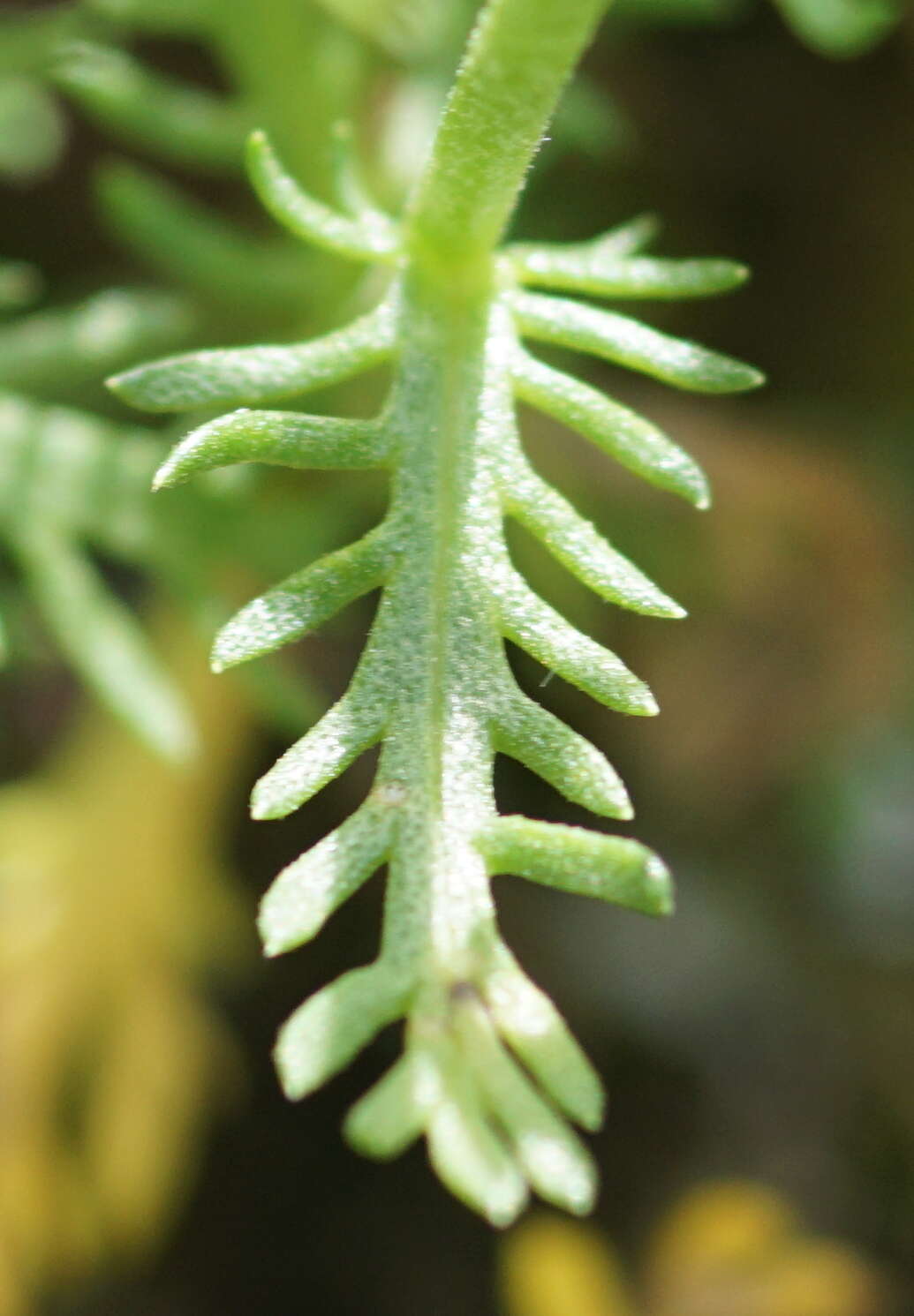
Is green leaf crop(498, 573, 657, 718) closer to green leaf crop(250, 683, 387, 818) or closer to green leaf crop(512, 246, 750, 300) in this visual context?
green leaf crop(250, 683, 387, 818)

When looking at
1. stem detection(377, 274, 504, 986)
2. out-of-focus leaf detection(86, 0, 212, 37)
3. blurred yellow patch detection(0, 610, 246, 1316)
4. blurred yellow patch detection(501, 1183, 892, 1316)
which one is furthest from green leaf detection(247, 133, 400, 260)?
blurred yellow patch detection(501, 1183, 892, 1316)

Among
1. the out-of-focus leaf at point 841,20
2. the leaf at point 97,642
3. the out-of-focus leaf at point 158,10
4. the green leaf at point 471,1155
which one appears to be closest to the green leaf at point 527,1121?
the green leaf at point 471,1155

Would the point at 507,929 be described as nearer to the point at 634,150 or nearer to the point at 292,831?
the point at 292,831

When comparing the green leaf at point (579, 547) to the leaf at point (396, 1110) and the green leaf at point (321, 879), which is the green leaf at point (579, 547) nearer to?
the green leaf at point (321, 879)

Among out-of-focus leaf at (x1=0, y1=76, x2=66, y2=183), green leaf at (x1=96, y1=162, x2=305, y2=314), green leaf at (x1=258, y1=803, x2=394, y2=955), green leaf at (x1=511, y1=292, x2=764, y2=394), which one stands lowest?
green leaf at (x1=258, y1=803, x2=394, y2=955)

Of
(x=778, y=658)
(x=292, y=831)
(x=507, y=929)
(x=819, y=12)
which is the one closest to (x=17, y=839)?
(x=292, y=831)
